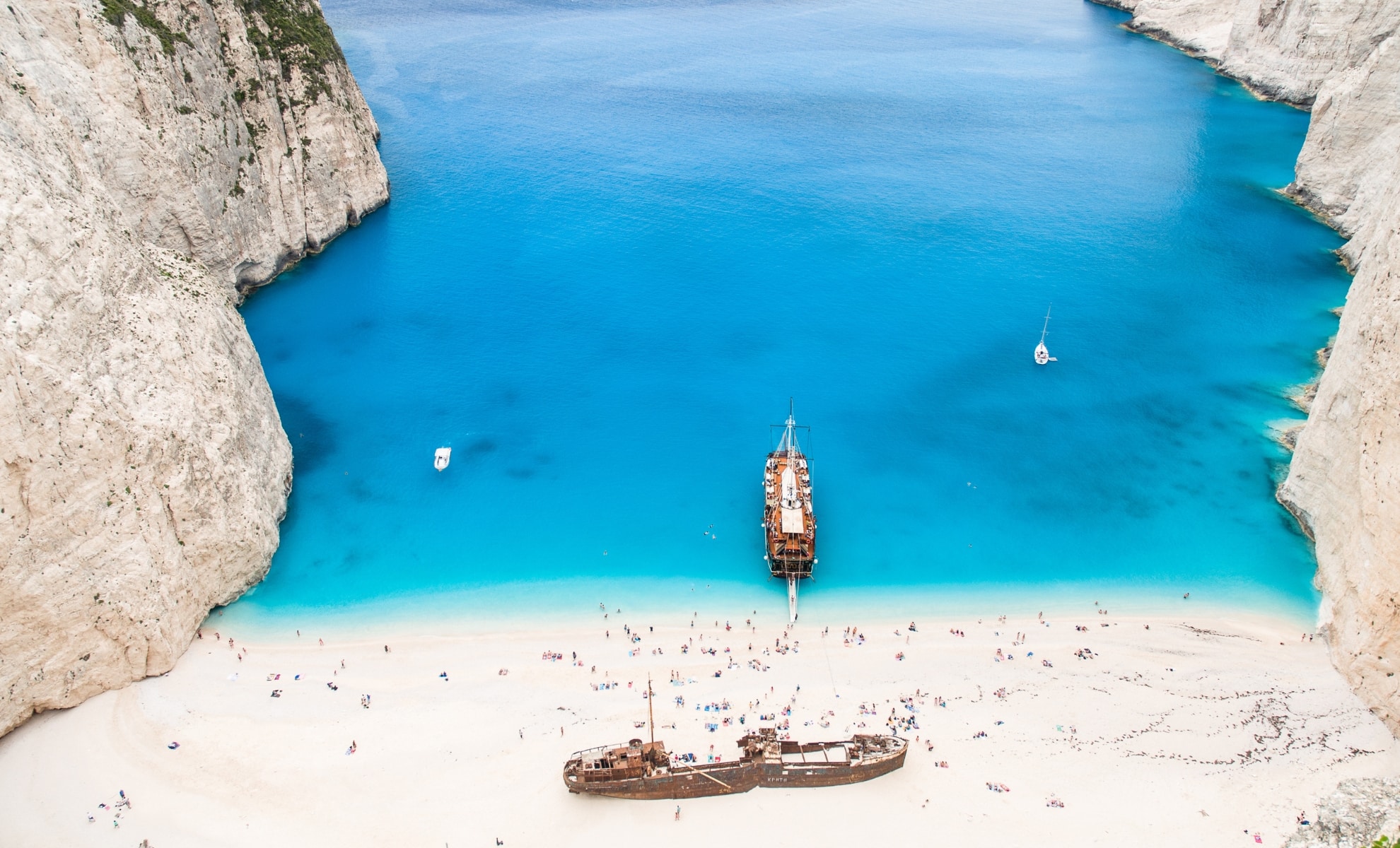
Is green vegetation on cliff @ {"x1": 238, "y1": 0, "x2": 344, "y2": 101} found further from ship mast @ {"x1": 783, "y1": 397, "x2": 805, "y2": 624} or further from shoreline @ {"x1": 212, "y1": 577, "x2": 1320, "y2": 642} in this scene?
ship mast @ {"x1": 783, "y1": 397, "x2": 805, "y2": 624}

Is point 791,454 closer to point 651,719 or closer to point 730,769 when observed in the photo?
point 651,719

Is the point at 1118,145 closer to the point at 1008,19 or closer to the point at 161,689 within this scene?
the point at 1008,19

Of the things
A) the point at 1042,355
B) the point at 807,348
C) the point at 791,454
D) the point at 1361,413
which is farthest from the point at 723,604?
the point at 1042,355

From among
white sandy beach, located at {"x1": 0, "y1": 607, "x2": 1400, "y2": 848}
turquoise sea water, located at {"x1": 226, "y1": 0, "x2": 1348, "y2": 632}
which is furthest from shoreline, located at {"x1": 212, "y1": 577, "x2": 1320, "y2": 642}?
white sandy beach, located at {"x1": 0, "y1": 607, "x2": 1400, "y2": 848}

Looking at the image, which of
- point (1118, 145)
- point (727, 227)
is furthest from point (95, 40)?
point (1118, 145)

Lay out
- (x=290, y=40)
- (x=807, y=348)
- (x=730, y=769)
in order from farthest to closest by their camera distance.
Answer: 1. (x=290, y=40)
2. (x=807, y=348)
3. (x=730, y=769)

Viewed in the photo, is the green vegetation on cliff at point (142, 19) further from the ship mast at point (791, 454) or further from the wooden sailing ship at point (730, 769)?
the wooden sailing ship at point (730, 769)

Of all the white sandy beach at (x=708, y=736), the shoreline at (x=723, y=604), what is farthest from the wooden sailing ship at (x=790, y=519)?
the white sandy beach at (x=708, y=736)
